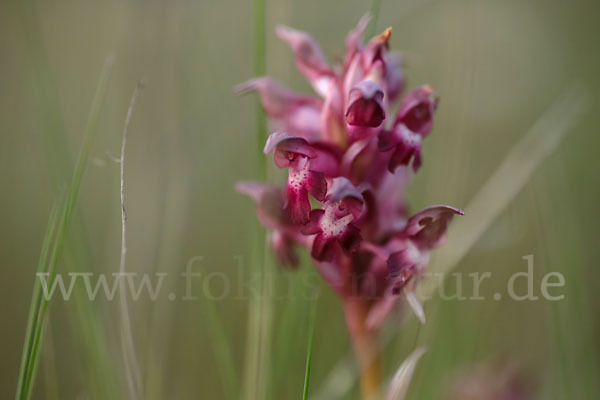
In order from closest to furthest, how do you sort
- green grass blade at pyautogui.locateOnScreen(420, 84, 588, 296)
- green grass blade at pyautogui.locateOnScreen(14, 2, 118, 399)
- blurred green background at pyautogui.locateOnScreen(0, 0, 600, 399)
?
green grass blade at pyautogui.locateOnScreen(14, 2, 118, 399)
blurred green background at pyautogui.locateOnScreen(0, 0, 600, 399)
green grass blade at pyautogui.locateOnScreen(420, 84, 588, 296)

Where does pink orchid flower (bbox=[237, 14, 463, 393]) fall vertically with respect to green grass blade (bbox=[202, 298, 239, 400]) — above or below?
above

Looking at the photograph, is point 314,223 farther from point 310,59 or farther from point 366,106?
point 310,59

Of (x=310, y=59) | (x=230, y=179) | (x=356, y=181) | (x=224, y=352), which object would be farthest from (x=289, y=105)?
(x=230, y=179)

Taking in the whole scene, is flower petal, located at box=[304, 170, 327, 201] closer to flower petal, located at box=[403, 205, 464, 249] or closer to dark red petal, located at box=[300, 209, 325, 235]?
dark red petal, located at box=[300, 209, 325, 235]

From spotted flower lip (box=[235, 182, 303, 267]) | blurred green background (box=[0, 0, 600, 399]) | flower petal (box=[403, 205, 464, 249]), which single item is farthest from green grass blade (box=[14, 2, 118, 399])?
flower petal (box=[403, 205, 464, 249])

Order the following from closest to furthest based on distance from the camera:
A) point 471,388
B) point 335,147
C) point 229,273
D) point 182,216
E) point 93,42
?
point 335,147
point 471,388
point 182,216
point 229,273
point 93,42

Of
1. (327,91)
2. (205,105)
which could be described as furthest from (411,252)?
(205,105)

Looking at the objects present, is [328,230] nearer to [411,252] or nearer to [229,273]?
[411,252]

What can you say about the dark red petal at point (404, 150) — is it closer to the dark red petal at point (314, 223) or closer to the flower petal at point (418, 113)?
the flower petal at point (418, 113)
